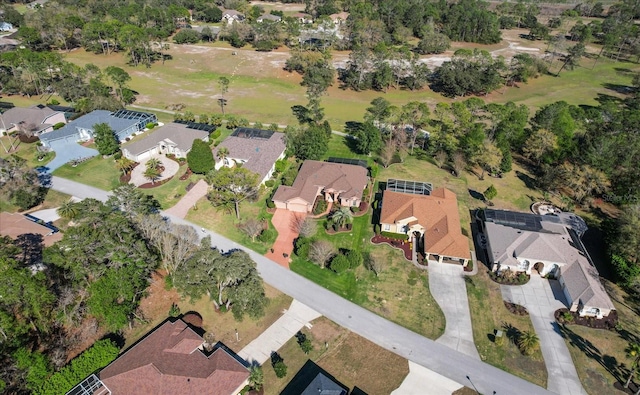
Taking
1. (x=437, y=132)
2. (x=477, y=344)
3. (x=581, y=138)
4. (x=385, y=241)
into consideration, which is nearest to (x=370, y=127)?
(x=437, y=132)

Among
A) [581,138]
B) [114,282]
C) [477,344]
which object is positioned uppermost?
[581,138]

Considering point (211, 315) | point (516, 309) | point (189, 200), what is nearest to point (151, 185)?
point (189, 200)

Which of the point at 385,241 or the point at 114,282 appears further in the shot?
the point at 385,241

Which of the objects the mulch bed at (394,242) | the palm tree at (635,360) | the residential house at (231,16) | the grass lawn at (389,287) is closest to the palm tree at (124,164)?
the grass lawn at (389,287)

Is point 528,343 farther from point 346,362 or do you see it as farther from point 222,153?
point 222,153

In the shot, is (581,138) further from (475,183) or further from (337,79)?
(337,79)

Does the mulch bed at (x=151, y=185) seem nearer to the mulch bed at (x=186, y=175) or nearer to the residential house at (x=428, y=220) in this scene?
the mulch bed at (x=186, y=175)

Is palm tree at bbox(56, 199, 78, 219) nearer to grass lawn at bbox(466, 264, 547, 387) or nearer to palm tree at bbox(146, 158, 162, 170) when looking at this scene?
palm tree at bbox(146, 158, 162, 170)
